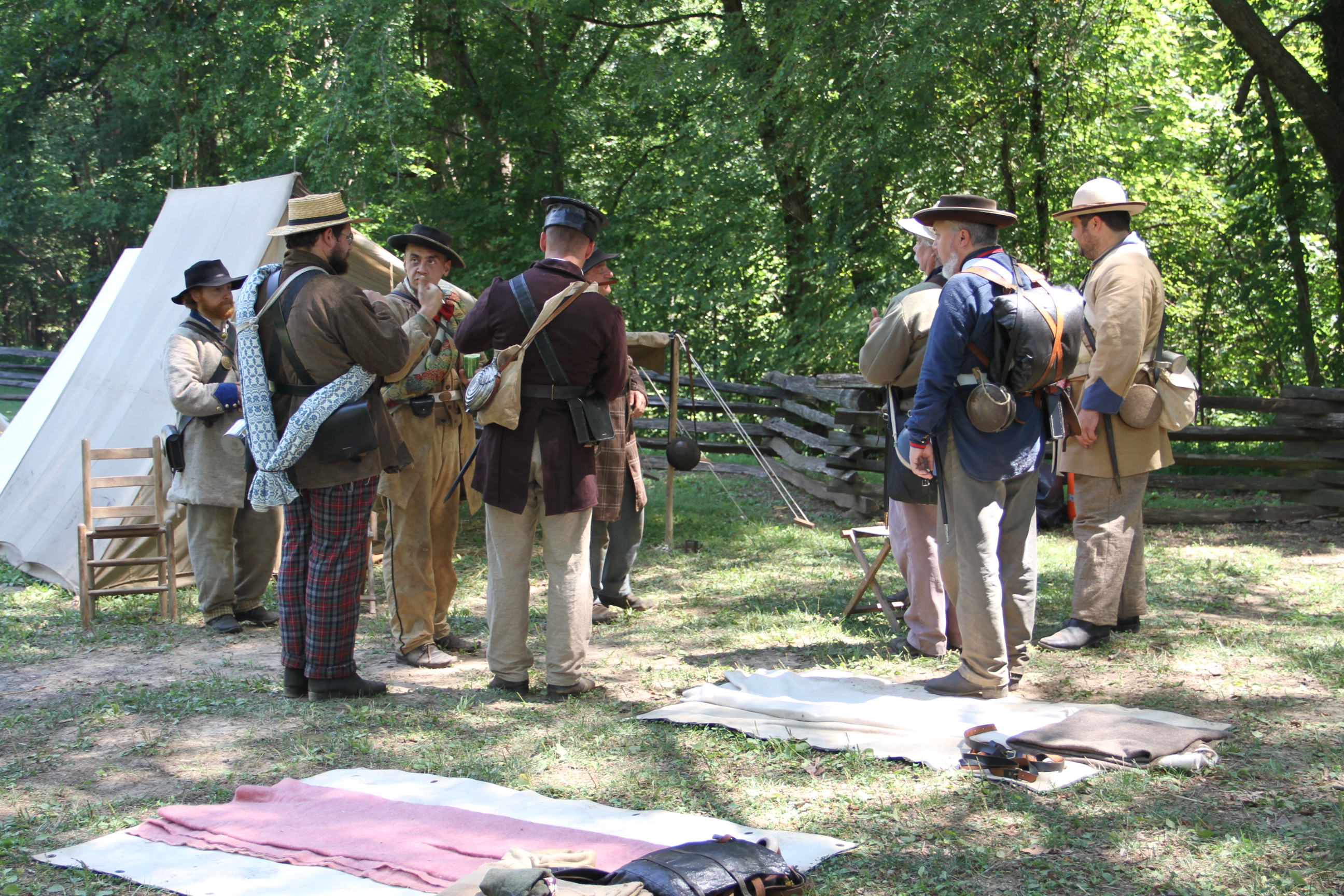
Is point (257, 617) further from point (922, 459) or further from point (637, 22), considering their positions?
point (637, 22)

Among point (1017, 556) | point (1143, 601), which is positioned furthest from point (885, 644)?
point (1143, 601)

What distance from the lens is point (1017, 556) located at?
4.30m

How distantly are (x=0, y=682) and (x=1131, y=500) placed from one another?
5231mm

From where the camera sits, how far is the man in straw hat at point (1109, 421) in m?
4.73

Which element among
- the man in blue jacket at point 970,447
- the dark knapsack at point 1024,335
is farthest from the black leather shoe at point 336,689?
the dark knapsack at point 1024,335

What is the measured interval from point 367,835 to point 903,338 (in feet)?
9.53

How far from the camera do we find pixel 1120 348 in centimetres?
471

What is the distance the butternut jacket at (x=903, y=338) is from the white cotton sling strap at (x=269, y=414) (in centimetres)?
220

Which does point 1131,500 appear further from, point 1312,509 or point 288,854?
point 1312,509

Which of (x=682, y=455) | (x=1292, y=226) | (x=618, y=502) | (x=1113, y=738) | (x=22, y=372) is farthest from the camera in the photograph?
(x=22, y=372)

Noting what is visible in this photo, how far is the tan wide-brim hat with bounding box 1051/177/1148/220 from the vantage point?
476 centimetres

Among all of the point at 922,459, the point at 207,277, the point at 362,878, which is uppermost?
the point at 207,277

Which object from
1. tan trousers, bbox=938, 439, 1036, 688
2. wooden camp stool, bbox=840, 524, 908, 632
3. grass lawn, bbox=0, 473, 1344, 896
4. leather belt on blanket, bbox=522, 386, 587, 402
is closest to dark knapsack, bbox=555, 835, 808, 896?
grass lawn, bbox=0, 473, 1344, 896

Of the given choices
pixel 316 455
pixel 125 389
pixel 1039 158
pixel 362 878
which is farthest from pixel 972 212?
pixel 1039 158
